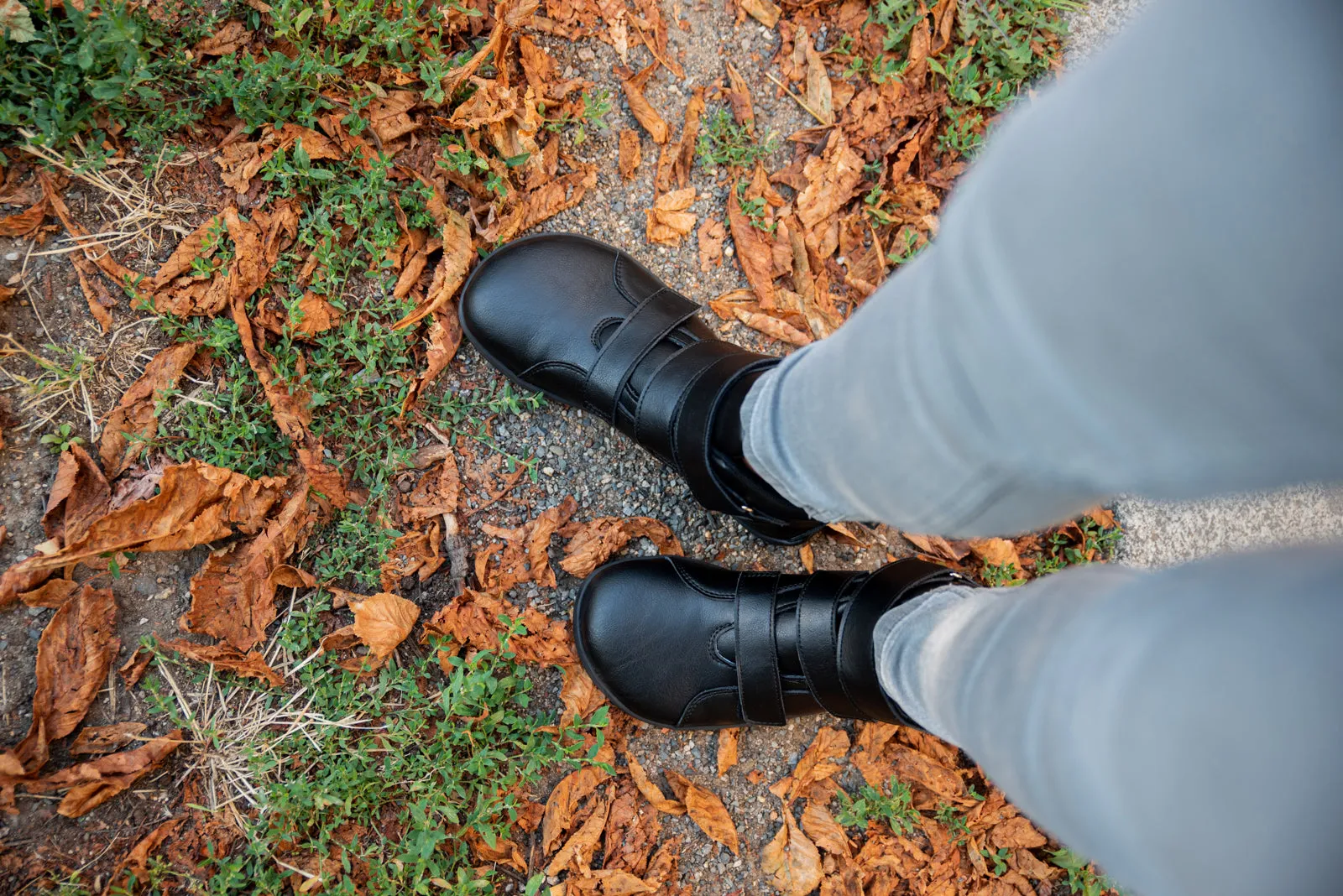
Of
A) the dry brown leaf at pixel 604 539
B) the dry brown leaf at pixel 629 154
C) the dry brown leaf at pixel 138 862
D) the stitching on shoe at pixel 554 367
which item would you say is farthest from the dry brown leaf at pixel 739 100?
the dry brown leaf at pixel 138 862

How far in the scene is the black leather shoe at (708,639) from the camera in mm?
1698

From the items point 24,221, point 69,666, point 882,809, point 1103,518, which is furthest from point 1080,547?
point 24,221

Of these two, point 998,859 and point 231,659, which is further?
point 998,859

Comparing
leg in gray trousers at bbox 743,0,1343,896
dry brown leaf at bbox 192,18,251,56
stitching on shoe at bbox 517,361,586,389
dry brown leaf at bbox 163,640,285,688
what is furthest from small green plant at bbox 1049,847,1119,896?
dry brown leaf at bbox 192,18,251,56

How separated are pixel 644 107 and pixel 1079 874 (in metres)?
2.30

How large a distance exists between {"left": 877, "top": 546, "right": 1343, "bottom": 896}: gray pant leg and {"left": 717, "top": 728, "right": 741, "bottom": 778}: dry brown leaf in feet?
3.66

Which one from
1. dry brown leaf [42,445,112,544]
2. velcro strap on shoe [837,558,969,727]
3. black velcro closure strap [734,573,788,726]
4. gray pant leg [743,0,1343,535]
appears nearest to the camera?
gray pant leg [743,0,1343,535]

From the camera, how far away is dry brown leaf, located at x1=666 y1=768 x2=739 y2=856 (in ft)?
6.32

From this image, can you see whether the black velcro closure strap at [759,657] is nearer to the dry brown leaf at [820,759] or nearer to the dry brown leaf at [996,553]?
the dry brown leaf at [820,759]

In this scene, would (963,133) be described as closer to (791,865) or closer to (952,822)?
(952,822)

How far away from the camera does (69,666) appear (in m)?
1.59

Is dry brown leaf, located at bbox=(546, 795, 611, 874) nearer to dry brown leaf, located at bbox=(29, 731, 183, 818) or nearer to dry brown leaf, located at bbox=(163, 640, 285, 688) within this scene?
dry brown leaf, located at bbox=(163, 640, 285, 688)

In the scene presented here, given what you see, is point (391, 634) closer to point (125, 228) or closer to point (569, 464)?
point (569, 464)

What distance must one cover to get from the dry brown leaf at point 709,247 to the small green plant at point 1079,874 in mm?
1772
